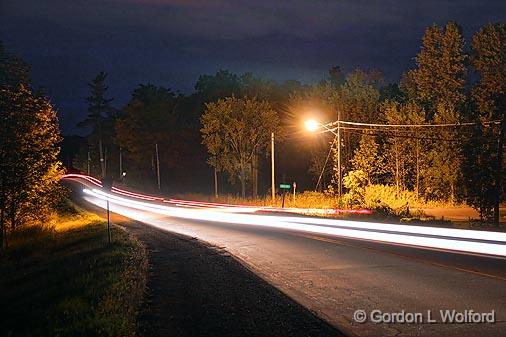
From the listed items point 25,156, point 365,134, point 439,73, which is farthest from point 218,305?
point 439,73

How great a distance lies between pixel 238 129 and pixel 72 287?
1831 inches

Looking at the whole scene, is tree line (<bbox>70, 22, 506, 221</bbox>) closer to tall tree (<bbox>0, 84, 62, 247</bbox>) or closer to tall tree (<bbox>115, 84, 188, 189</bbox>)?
tall tree (<bbox>115, 84, 188, 189</bbox>)

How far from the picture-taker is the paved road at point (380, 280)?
28.8 ft

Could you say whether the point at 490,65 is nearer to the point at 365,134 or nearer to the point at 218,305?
the point at 365,134

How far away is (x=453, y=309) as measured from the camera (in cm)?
938

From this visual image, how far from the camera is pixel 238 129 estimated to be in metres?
59.3

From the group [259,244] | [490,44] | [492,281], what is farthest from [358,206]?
[490,44]

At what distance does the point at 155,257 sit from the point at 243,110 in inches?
1682

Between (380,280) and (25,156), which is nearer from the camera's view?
(380,280)

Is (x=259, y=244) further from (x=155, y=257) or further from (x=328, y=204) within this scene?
(x=328, y=204)

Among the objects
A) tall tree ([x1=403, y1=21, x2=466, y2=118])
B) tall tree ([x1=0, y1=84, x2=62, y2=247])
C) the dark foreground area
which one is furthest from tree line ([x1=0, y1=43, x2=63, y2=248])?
tall tree ([x1=403, y1=21, x2=466, y2=118])

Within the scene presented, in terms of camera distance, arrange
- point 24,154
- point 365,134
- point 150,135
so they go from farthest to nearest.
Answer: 1. point 150,135
2. point 365,134
3. point 24,154

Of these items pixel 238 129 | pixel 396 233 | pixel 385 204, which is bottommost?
pixel 385 204

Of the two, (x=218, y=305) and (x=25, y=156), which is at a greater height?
(x=25, y=156)
